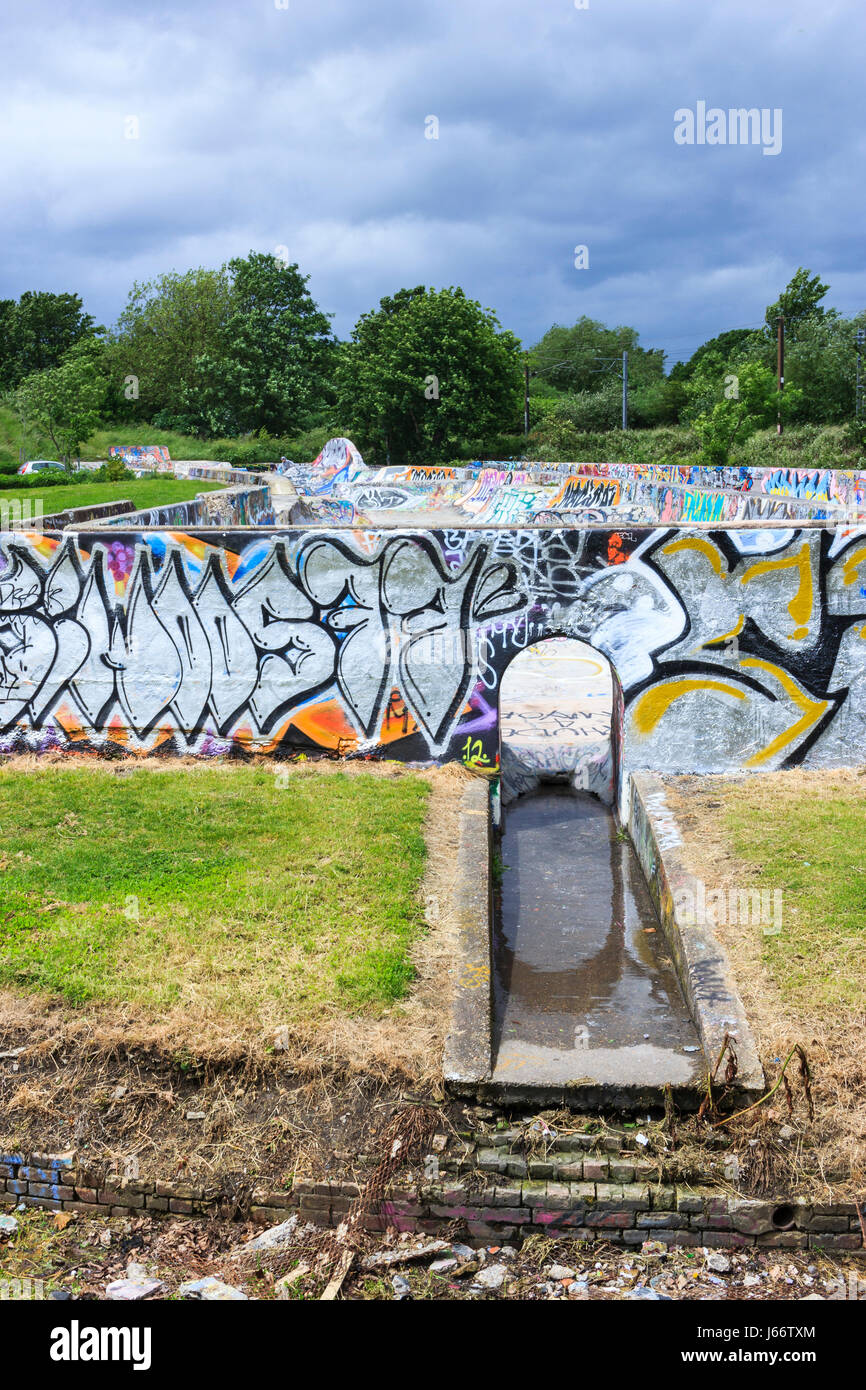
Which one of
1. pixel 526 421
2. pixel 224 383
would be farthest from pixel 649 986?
pixel 224 383

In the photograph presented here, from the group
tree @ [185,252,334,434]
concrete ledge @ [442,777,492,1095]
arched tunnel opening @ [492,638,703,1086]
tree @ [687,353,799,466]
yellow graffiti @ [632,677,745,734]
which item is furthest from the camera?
tree @ [185,252,334,434]

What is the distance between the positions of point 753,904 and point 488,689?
3370 mm

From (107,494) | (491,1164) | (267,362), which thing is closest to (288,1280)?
(491,1164)

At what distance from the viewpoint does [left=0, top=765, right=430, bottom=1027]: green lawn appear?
18.7 feet

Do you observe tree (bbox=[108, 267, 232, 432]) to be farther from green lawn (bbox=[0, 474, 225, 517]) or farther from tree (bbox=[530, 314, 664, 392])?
green lawn (bbox=[0, 474, 225, 517])

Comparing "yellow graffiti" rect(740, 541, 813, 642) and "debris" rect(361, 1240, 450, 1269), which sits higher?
"yellow graffiti" rect(740, 541, 813, 642)

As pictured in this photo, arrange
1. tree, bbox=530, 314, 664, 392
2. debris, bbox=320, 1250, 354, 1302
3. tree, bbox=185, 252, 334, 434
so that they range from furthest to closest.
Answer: tree, bbox=530, 314, 664, 392, tree, bbox=185, 252, 334, 434, debris, bbox=320, 1250, 354, 1302

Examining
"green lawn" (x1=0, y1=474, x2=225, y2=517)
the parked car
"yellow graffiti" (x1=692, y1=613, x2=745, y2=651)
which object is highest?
the parked car

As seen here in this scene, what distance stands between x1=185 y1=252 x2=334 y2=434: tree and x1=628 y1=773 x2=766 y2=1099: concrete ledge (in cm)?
5223

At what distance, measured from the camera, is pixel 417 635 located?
31.0 ft

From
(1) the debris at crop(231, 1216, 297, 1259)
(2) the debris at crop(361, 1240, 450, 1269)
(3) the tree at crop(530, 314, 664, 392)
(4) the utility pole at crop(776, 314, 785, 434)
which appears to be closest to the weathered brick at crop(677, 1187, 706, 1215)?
(2) the debris at crop(361, 1240, 450, 1269)

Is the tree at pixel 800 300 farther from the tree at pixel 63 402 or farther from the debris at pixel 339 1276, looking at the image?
the debris at pixel 339 1276

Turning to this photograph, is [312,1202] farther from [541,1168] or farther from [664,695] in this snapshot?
[664,695]

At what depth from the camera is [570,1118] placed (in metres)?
5.06
